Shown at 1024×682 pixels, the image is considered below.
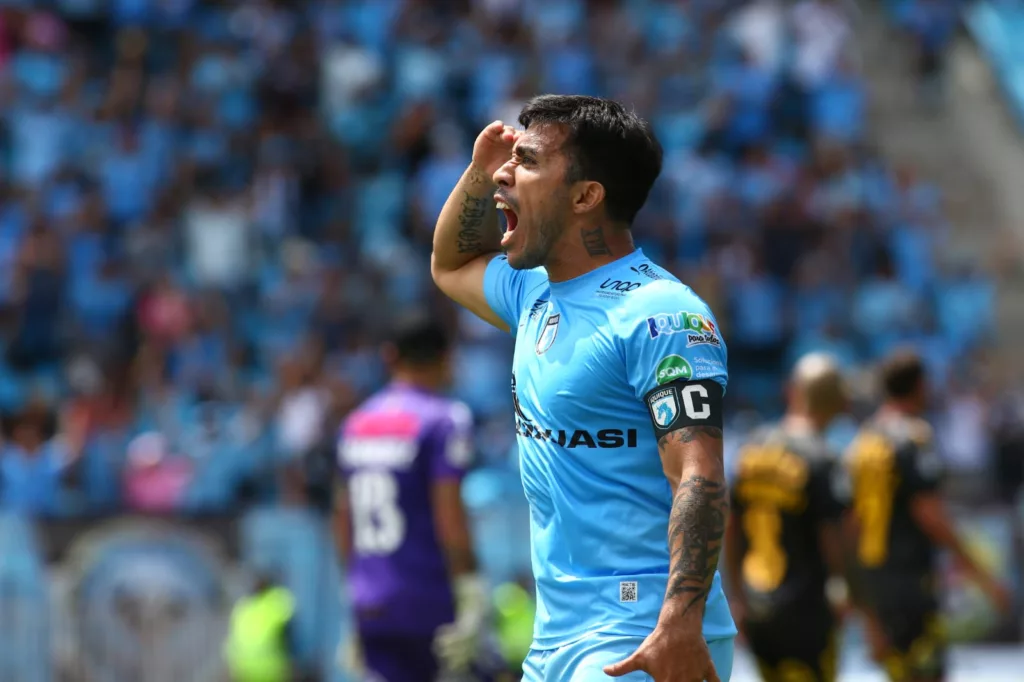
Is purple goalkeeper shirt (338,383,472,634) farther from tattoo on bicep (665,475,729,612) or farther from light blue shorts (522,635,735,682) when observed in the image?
tattoo on bicep (665,475,729,612)

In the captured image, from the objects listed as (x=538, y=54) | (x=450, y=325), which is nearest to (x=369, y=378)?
(x=450, y=325)

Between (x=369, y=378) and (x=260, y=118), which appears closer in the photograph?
(x=369, y=378)

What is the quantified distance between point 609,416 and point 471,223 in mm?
1062

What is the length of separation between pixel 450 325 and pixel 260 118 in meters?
3.60

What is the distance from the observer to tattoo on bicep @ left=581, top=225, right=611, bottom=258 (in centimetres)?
426

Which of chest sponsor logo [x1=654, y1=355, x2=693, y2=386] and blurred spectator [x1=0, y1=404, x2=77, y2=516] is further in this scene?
blurred spectator [x1=0, y1=404, x2=77, y2=516]

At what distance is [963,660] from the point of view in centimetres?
1250

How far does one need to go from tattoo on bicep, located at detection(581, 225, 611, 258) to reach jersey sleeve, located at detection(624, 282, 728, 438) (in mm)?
352

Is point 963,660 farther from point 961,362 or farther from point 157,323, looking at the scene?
point 157,323

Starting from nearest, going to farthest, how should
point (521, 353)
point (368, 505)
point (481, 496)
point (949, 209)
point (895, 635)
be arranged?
point (521, 353), point (368, 505), point (895, 635), point (481, 496), point (949, 209)

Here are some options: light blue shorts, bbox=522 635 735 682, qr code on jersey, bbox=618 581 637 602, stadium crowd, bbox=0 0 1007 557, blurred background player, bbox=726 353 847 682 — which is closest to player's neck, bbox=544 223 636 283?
qr code on jersey, bbox=618 581 637 602

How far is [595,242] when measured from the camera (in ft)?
14.0

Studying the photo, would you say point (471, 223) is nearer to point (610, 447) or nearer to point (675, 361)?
point (610, 447)

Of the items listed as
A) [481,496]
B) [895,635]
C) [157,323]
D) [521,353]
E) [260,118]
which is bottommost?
[895,635]
